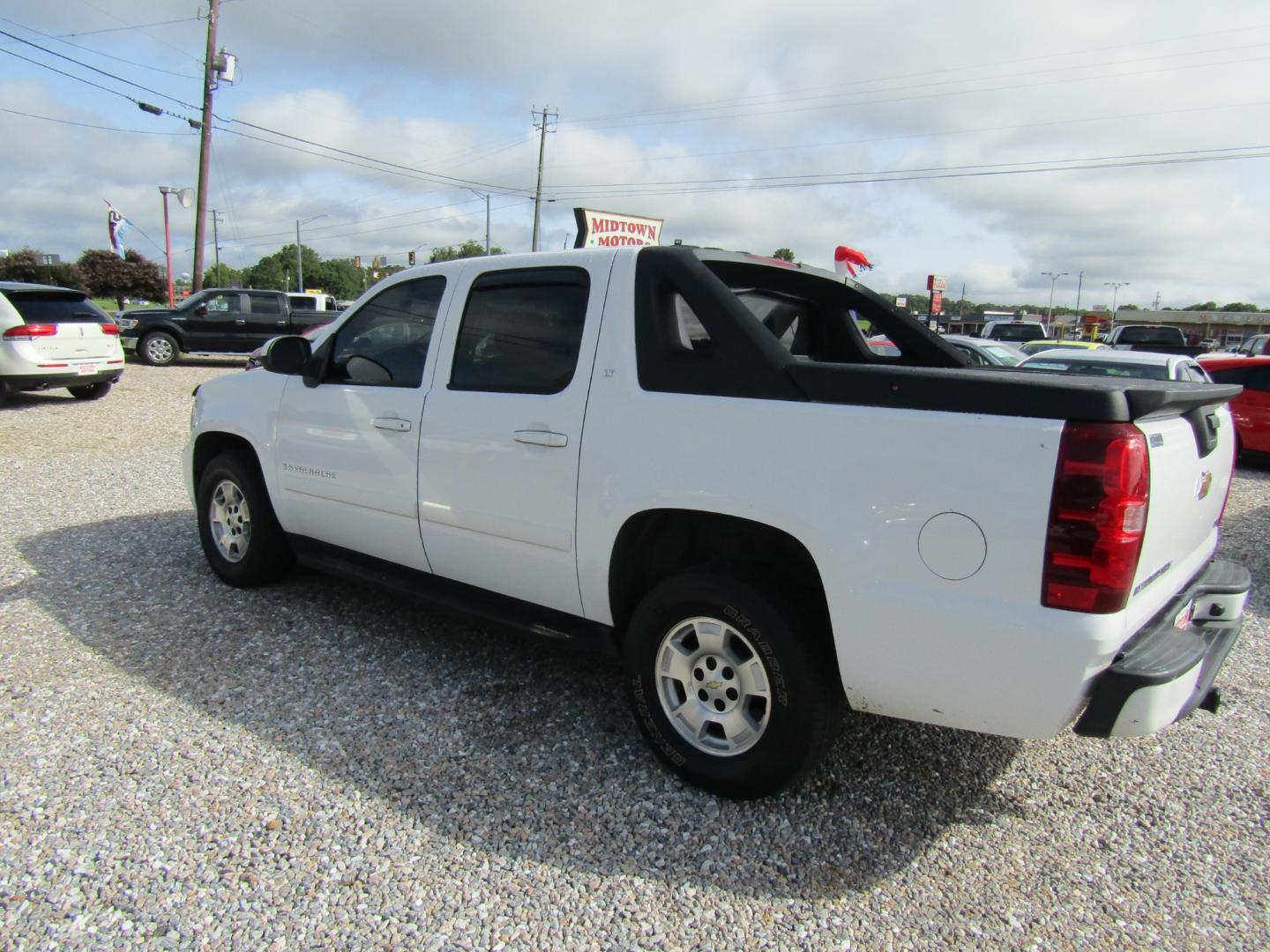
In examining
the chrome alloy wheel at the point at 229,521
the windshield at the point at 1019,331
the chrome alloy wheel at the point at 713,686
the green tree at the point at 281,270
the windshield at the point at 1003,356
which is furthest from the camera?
the green tree at the point at 281,270

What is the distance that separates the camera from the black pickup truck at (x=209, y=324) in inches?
758

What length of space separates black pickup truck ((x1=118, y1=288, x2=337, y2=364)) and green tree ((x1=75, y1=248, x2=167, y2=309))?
70649 mm

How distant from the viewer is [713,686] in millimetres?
2850

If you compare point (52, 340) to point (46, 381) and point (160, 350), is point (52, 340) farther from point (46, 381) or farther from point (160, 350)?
point (160, 350)

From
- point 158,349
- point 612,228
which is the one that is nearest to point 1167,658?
point 612,228

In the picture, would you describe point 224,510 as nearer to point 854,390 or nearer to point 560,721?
point 560,721

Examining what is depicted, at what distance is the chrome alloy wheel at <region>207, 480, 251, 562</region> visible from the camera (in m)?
4.73

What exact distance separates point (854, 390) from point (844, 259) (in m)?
4.67

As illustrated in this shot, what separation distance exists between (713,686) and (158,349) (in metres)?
20.4

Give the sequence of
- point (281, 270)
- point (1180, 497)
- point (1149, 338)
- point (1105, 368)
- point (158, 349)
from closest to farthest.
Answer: point (1180, 497)
point (1105, 368)
point (158, 349)
point (1149, 338)
point (281, 270)

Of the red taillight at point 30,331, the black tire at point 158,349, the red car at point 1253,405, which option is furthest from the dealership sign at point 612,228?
the black tire at point 158,349

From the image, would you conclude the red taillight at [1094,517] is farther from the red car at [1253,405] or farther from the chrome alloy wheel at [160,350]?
the chrome alloy wheel at [160,350]

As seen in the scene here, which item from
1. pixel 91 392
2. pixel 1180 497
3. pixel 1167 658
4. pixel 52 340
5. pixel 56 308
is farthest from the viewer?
pixel 91 392

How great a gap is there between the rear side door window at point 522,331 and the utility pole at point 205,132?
79.5 feet
